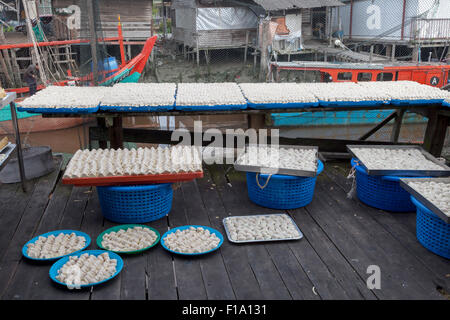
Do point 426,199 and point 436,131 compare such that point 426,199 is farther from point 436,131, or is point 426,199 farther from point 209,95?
point 209,95

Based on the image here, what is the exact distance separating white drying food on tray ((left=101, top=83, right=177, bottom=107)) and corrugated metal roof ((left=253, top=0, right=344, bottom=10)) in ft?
46.5

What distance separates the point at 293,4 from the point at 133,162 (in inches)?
653

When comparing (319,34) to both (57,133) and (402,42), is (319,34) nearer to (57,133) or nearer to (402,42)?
(402,42)

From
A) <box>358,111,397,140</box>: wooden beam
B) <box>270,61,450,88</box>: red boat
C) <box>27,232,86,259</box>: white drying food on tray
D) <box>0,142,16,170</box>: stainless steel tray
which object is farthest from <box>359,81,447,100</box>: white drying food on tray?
<box>270,61,450,88</box>: red boat

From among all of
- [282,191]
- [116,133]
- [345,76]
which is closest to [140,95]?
[116,133]

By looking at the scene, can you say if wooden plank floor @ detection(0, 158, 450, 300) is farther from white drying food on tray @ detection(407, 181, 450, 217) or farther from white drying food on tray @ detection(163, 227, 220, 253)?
white drying food on tray @ detection(407, 181, 450, 217)

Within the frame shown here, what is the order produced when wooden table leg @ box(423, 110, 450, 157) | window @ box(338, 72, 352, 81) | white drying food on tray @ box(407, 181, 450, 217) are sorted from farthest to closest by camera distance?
window @ box(338, 72, 352, 81) < wooden table leg @ box(423, 110, 450, 157) < white drying food on tray @ box(407, 181, 450, 217)

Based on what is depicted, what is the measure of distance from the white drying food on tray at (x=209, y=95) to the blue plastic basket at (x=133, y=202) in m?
0.97

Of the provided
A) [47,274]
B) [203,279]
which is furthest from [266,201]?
[47,274]

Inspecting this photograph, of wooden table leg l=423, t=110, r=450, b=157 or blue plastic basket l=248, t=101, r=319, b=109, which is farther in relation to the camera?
wooden table leg l=423, t=110, r=450, b=157

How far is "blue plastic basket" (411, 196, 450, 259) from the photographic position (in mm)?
2822

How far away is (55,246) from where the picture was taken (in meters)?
2.90

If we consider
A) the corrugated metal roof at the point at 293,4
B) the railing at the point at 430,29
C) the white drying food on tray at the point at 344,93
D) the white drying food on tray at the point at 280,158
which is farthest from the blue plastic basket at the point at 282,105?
the corrugated metal roof at the point at 293,4

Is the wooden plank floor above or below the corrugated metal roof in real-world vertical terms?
below
